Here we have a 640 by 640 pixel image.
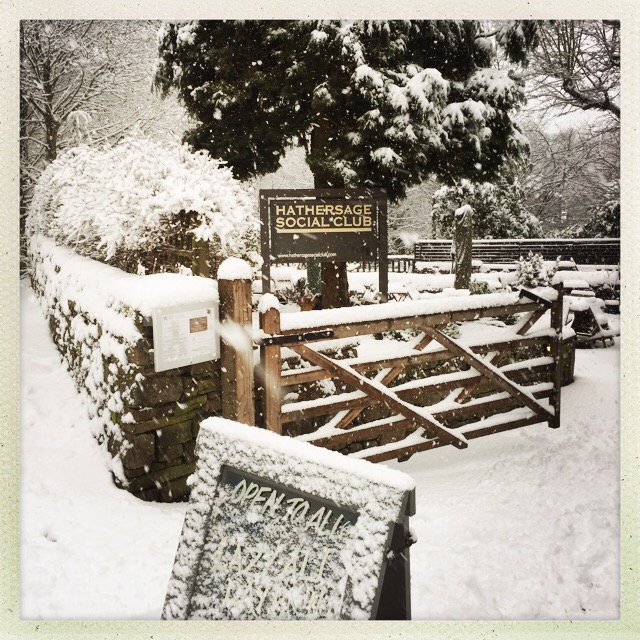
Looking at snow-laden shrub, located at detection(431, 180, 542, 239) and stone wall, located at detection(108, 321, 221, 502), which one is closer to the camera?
stone wall, located at detection(108, 321, 221, 502)

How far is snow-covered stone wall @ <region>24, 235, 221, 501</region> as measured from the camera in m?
2.78

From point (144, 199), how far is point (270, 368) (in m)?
1.77

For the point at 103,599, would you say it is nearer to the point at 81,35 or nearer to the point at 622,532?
the point at 622,532

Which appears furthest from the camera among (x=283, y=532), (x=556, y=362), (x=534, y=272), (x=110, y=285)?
(x=556, y=362)

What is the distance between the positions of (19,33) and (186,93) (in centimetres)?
99

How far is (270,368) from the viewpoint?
9.87 feet

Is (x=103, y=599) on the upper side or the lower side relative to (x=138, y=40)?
lower

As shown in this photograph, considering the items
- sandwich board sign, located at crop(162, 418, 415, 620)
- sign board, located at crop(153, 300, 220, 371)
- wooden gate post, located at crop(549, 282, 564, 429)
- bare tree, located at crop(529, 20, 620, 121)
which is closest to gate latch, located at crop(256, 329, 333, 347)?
sign board, located at crop(153, 300, 220, 371)

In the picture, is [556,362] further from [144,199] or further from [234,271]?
[144,199]

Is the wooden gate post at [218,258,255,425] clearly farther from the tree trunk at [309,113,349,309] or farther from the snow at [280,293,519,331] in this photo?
the tree trunk at [309,113,349,309]

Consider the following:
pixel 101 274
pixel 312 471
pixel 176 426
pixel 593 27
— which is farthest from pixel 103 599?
pixel 593 27

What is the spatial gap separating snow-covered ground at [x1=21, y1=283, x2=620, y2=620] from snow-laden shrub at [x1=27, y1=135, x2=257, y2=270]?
958 millimetres

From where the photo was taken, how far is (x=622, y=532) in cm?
281

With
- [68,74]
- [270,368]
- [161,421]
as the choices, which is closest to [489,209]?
[270,368]
